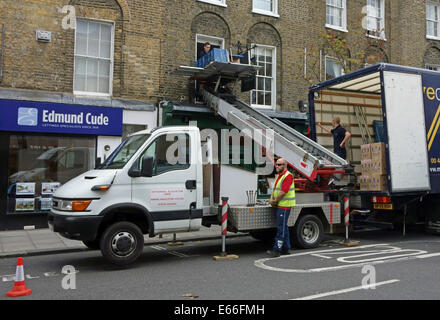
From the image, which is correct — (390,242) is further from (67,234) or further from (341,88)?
(67,234)

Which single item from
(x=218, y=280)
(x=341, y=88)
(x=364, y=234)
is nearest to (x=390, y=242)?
(x=364, y=234)

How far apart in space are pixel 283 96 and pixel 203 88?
11.5 ft

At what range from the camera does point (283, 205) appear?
25.1 feet

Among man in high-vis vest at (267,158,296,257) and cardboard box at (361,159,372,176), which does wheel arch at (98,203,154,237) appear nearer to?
man in high-vis vest at (267,158,296,257)

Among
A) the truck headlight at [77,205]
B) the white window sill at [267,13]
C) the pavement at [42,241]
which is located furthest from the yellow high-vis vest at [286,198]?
the white window sill at [267,13]

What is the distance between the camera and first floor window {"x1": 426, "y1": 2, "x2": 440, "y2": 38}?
Result: 19.3m

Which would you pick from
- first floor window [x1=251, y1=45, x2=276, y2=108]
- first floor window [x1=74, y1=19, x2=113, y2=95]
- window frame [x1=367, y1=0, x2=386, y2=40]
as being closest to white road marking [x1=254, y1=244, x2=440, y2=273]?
first floor window [x1=251, y1=45, x2=276, y2=108]

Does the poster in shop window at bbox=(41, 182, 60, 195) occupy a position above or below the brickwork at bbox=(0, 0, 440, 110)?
below

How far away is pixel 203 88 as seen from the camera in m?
13.4

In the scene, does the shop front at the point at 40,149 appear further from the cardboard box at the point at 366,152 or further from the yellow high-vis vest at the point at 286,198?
the cardboard box at the point at 366,152

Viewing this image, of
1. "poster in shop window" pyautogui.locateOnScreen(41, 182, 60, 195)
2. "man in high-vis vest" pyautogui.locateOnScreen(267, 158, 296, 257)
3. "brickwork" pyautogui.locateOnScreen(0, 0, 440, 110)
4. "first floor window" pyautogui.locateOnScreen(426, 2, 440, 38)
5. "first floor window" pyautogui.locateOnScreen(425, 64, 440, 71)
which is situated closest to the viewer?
"man in high-vis vest" pyautogui.locateOnScreen(267, 158, 296, 257)

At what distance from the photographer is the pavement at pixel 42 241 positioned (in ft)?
28.2

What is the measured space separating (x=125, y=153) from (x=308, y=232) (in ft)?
13.5

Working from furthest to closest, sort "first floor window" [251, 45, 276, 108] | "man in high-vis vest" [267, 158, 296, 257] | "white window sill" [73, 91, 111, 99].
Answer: "first floor window" [251, 45, 276, 108] < "white window sill" [73, 91, 111, 99] < "man in high-vis vest" [267, 158, 296, 257]
